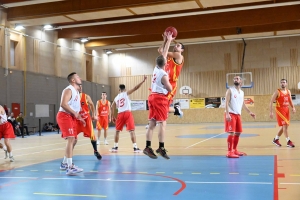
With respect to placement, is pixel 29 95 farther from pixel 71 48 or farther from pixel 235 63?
pixel 235 63

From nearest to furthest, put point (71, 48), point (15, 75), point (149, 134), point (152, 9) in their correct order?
point (149, 134), point (152, 9), point (15, 75), point (71, 48)

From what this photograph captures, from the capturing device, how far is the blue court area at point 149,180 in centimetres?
508

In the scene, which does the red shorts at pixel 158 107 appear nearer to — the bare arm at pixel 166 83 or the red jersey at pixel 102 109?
the bare arm at pixel 166 83

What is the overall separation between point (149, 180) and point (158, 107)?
1340 millimetres

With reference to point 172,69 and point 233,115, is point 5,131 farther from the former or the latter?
point 233,115

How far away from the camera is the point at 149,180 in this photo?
6.14 m

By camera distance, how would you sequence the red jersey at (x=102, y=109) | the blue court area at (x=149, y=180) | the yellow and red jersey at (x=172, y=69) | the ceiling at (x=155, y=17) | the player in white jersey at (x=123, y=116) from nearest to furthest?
the blue court area at (x=149, y=180)
the yellow and red jersey at (x=172, y=69)
the player in white jersey at (x=123, y=116)
the red jersey at (x=102, y=109)
the ceiling at (x=155, y=17)

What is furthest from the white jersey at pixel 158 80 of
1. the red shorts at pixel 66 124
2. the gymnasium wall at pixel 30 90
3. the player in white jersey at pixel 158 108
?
the gymnasium wall at pixel 30 90

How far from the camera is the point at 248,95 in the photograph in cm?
3238

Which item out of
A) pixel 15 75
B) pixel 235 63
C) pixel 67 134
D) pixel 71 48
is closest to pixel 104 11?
pixel 15 75

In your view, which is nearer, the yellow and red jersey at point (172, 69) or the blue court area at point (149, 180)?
the blue court area at point (149, 180)

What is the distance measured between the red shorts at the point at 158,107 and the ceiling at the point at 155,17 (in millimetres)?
12801

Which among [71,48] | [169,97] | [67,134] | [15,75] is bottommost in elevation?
[67,134]

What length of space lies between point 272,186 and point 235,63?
28163 millimetres
